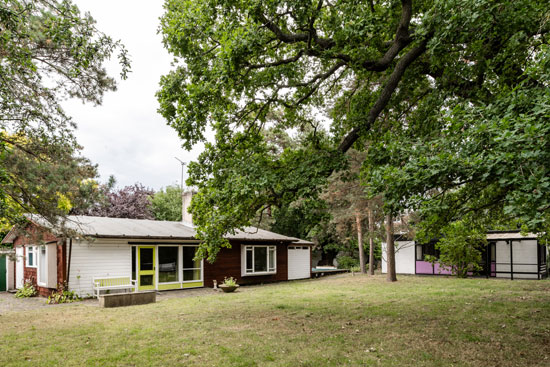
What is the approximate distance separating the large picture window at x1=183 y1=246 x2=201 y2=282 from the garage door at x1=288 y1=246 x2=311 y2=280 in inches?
238

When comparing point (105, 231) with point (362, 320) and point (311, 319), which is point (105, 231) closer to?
point (311, 319)

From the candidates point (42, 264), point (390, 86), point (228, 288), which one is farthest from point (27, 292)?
point (390, 86)

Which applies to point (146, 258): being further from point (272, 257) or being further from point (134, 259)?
point (272, 257)

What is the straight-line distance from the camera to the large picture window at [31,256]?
1589 cm

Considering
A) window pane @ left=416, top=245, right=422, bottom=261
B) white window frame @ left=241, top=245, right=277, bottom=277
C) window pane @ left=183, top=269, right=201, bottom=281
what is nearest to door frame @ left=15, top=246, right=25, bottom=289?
window pane @ left=183, top=269, right=201, bottom=281

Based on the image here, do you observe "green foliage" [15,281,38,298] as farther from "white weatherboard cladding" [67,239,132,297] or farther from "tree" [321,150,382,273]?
"tree" [321,150,382,273]

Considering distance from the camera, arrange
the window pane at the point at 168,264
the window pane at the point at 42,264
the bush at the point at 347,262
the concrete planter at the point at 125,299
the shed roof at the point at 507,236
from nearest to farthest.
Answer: the concrete planter at the point at 125,299 → the window pane at the point at 42,264 → the window pane at the point at 168,264 → the shed roof at the point at 507,236 → the bush at the point at 347,262

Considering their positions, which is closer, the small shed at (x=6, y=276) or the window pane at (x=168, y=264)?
the window pane at (x=168, y=264)

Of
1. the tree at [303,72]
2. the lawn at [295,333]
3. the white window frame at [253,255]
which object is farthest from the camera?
the white window frame at [253,255]

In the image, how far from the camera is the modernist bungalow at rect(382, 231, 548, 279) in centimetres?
1889

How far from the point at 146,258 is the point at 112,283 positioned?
169 cm

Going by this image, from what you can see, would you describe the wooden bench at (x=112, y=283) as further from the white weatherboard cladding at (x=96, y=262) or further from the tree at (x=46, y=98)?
the tree at (x=46, y=98)

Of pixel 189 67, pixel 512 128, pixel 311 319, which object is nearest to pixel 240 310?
pixel 311 319

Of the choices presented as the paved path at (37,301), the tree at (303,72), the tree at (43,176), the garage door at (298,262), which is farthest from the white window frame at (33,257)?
the garage door at (298,262)
